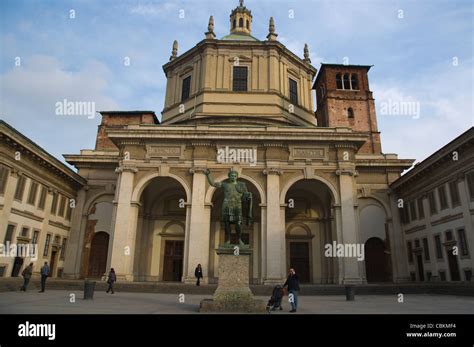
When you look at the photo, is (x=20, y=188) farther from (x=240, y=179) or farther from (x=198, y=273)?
(x=240, y=179)

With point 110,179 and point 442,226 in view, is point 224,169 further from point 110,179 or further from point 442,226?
point 442,226

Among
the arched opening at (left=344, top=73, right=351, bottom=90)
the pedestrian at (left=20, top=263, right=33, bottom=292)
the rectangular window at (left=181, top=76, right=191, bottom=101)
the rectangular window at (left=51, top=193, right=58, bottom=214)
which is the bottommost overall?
the pedestrian at (left=20, top=263, right=33, bottom=292)

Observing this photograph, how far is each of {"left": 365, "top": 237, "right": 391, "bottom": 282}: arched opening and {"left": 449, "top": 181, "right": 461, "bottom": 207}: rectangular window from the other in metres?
8.05

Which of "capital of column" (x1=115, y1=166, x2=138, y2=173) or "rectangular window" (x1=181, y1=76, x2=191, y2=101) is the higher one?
"rectangular window" (x1=181, y1=76, x2=191, y2=101)

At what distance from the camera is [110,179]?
2938cm

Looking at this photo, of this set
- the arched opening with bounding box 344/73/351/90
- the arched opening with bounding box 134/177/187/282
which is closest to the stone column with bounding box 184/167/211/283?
the arched opening with bounding box 134/177/187/282

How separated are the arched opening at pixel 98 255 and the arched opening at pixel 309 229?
14.6m

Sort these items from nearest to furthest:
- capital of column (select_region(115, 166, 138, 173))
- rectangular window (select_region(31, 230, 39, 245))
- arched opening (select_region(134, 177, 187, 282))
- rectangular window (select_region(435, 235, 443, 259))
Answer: rectangular window (select_region(435, 235, 443, 259)), rectangular window (select_region(31, 230, 39, 245)), capital of column (select_region(115, 166, 138, 173)), arched opening (select_region(134, 177, 187, 282))

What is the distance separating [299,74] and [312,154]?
1227cm

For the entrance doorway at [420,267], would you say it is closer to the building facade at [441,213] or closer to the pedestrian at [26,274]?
the building facade at [441,213]

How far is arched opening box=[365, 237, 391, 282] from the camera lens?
27.6 m

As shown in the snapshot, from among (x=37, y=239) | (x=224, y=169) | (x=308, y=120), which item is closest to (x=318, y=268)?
(x=224, y=169)

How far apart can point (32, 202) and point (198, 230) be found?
1134 centimetres

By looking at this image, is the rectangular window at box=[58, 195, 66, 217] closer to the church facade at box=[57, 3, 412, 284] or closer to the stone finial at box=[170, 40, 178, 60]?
the church facade at box=[57, 3, 412, 284]
